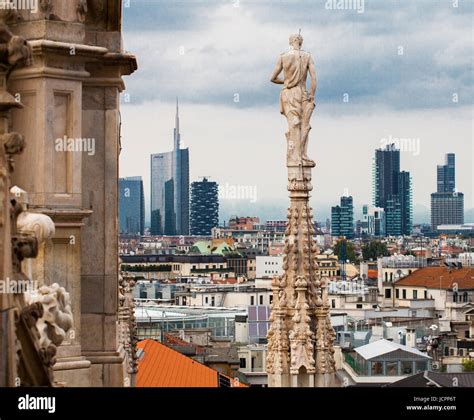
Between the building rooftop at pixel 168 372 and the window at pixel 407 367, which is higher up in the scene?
the building rooftop at pixel 168 372

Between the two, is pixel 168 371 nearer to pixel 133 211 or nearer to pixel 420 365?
pixel 420 365

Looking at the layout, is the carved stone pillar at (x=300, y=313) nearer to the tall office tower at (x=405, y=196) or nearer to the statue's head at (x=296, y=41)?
the statue's head at (x=296, y=41)

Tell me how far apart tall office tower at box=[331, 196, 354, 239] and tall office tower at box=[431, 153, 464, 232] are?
5949mm

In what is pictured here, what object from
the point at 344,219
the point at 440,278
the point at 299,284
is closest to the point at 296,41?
the point at 299,284

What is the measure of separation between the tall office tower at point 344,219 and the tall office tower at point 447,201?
595 centimetres

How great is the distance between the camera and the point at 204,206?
95375 millimetres

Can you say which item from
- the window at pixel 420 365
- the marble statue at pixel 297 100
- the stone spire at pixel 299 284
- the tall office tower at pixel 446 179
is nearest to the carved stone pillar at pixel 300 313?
the stone spire at pixel 299 284

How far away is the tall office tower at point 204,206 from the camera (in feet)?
281

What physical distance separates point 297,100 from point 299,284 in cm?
183

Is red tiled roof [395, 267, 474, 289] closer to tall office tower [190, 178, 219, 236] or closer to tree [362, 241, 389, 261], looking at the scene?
tall office tower [190, 178, 219, 236]

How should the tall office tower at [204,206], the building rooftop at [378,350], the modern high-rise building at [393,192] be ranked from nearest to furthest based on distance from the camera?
the building rooftop at [378,350], the tall office tower at [204,206], the modern high-rise building at [393,192]

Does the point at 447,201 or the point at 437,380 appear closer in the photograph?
the point at 437,380

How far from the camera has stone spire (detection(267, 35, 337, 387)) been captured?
50.5 ft
